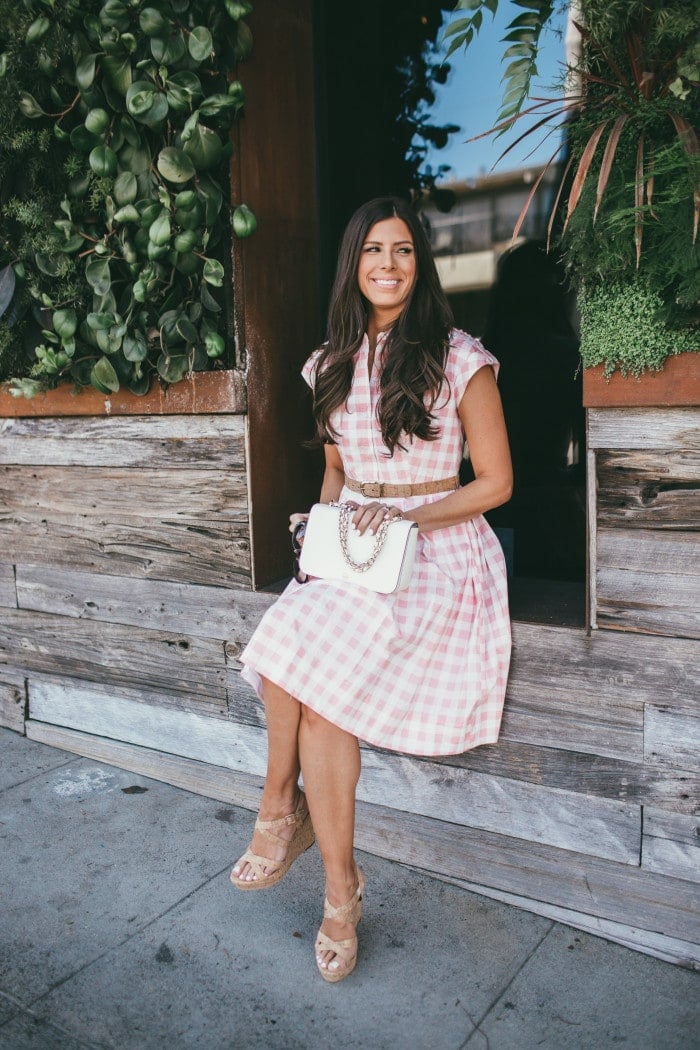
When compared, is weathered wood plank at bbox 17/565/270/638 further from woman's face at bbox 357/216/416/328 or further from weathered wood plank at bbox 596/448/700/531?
weathered wood plank at bbox 596/448/700/531

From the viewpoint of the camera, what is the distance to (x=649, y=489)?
1896 millimetres

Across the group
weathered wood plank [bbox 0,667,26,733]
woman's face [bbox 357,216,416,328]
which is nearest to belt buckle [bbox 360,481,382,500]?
woman's face [bbox 357,216,416,328]

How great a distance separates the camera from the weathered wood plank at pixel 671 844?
1.90 meters

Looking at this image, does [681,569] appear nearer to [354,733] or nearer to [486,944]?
[354,733]

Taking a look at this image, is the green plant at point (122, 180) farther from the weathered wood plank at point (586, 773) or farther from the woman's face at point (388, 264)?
the weathered wood plank at point (586, 773)

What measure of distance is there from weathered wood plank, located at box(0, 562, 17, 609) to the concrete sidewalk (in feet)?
3.21

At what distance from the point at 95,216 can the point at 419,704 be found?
175 centimetres

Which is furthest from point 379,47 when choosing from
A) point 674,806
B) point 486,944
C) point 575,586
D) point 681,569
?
point 486,944

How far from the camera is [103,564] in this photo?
2.92 meters

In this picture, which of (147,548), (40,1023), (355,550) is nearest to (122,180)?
(147,548)

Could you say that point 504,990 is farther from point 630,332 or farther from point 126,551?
point 126,551

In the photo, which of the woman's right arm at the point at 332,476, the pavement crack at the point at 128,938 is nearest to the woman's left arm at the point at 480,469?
the woman's right arm at the point at 332,476

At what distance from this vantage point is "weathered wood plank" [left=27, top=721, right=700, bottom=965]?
1.93m

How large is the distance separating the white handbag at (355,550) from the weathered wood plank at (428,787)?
0.63 metres
